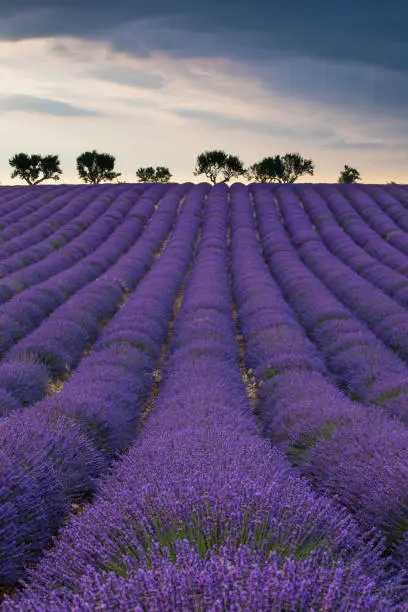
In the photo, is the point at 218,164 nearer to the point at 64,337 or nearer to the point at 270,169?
the point at 270,169

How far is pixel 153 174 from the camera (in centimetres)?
5472

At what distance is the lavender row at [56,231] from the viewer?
1577 cm

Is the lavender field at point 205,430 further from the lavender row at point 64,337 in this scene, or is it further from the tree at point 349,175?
the tree at point 349,175

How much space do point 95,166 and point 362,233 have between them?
2931 centimetres

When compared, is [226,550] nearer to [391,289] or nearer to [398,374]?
[398,374]

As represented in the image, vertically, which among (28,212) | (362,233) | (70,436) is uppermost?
(28,212)

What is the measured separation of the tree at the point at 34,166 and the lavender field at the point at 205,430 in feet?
94.1

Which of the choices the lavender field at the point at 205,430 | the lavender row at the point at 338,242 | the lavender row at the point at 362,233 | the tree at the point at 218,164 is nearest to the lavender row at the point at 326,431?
the lavender field at the point at 205,430

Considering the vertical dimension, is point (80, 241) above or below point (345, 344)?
above

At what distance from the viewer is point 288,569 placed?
1.86 metres

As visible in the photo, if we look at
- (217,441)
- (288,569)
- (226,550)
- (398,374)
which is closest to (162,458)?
(217,441)

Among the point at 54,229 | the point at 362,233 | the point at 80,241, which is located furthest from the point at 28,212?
the point at 362,233

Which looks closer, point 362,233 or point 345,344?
point 345,344

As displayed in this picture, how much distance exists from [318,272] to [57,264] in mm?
6277
